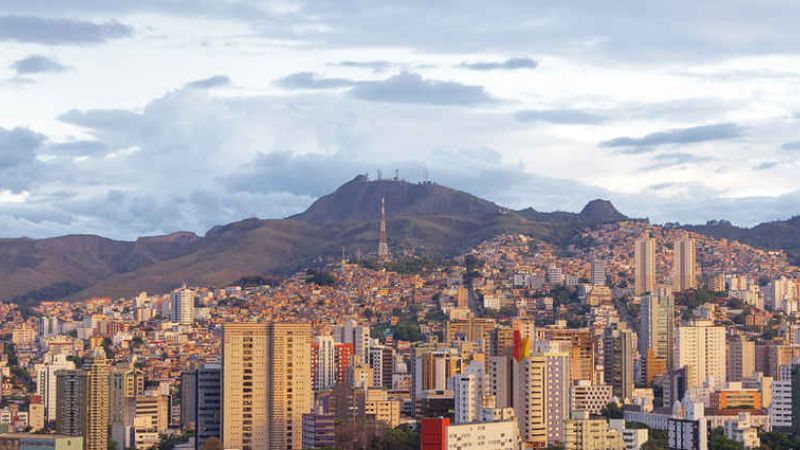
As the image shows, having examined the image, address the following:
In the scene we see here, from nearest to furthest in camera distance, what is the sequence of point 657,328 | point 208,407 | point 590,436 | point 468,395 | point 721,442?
point 590,436 → point 721,442 → point 468,395 → point 208,407 → point 657,328

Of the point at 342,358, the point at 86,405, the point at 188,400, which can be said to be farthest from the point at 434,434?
the point at 342,358

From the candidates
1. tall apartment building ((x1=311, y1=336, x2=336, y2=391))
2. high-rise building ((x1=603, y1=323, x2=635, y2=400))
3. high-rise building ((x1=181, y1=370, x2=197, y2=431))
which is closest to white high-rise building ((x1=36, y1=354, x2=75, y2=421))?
high-rise building ((x1=181, y1=370, x2=197, y2=431))

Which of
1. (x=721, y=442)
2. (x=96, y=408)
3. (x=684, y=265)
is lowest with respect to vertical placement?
(x=721, y=442)

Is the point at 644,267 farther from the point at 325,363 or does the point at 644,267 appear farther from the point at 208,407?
the point at 208,407

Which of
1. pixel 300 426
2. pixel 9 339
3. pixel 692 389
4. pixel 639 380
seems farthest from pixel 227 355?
pixel 9 339

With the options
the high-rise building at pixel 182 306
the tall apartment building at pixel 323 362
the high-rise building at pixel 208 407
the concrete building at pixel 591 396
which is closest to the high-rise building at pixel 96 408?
the high-rise building at pixel 208 407

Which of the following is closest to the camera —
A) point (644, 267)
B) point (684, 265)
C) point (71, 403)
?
point (71, 403)

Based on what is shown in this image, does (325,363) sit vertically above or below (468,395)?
above
